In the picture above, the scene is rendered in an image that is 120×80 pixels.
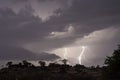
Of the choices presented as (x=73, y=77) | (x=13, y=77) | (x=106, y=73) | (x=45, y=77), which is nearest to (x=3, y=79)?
(x=13, y=77)

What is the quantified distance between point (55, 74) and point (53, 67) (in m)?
20.6

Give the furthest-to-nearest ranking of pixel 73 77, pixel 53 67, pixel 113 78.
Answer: pixel 53 67, pixel 73 77, pixel 113 78

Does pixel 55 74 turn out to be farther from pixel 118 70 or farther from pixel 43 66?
pixel 118 70

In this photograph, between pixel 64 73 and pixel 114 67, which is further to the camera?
pixel 64 73

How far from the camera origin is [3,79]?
101 meters

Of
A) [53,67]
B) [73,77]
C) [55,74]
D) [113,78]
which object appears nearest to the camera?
[113,78]

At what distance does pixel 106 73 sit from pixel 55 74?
2980 cm

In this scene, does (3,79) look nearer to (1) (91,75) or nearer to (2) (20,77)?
(2) (20,77)

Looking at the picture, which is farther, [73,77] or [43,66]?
[43,66]

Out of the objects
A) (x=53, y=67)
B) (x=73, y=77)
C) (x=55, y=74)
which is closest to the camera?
(x=73, y=77)

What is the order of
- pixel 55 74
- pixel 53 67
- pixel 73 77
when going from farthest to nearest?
pixel 53 67, pixel 55 74, pixel 73 77

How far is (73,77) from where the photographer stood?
101m

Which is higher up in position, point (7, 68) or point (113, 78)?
point (7, 68)

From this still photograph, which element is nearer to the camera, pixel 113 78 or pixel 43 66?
pixel 113 78
